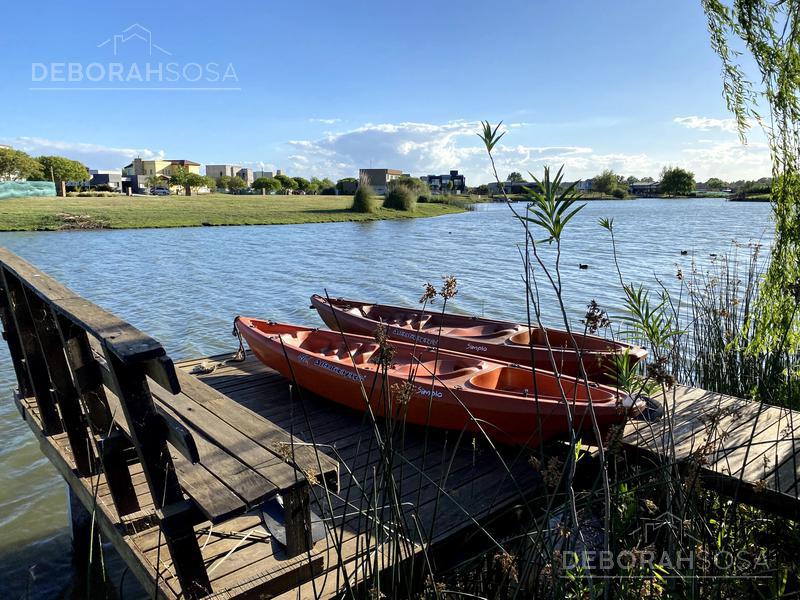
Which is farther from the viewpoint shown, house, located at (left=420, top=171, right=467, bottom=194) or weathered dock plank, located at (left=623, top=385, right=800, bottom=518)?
house, located at (left=420, top=171, right=467, bottom=194)

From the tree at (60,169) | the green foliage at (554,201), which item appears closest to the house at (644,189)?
the tree at (60,169)

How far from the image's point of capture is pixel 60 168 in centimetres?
5738

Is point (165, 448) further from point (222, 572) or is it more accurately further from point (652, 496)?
point (652, 496)

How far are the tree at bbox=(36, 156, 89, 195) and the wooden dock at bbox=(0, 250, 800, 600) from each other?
60.5 meters

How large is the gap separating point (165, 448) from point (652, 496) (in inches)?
107

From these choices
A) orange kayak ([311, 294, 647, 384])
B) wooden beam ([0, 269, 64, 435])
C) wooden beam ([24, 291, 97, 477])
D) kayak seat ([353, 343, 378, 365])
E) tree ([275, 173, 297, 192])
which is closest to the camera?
wooden beam ([24, 291, 97, 477])

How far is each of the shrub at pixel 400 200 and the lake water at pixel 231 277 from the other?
42.3ft

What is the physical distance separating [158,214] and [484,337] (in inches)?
1201

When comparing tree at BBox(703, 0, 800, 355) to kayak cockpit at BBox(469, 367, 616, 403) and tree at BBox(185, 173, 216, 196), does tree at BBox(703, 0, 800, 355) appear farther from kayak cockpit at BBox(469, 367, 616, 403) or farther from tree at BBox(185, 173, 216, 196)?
tree at BBox(185, 173, 216, 196)

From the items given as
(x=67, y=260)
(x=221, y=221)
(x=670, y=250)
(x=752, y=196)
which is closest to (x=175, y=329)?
(x=67, y=260)

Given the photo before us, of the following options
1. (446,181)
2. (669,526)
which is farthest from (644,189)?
(669,526)

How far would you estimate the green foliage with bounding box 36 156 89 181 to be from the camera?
55.9 meters

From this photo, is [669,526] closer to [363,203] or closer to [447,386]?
[447,386]

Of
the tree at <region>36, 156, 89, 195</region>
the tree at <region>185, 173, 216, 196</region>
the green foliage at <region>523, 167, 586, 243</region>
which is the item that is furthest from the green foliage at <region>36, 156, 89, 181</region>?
the green foliage at <region>523, 167, 586, 243</region>
